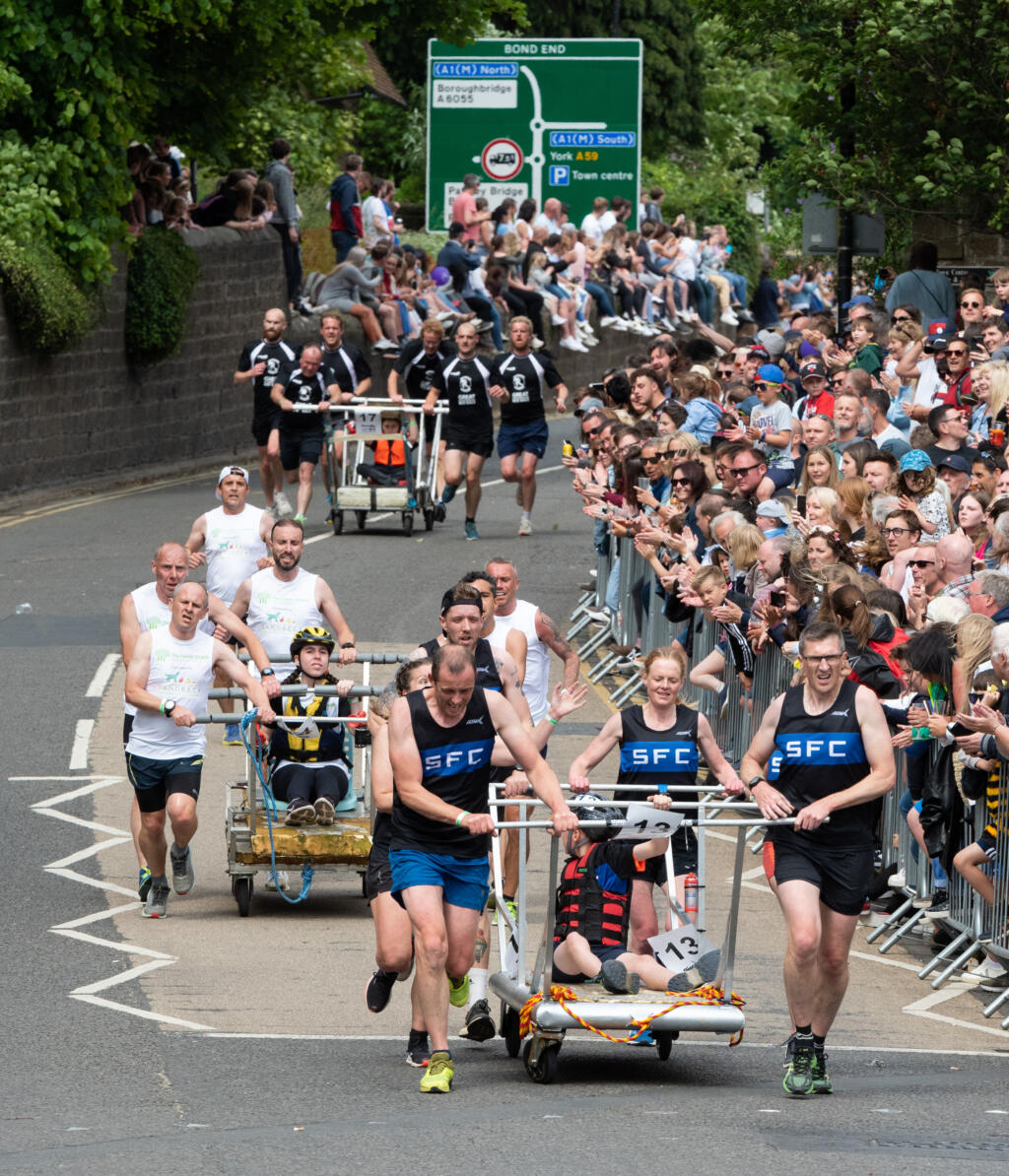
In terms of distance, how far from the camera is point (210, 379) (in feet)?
104

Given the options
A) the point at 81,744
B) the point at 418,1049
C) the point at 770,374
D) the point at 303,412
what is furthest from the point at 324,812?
the point at 303,412

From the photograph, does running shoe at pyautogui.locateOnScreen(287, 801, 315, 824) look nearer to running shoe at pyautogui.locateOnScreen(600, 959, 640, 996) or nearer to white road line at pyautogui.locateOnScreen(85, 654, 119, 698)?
running shoe at pyautogui.locateOnScreen(600, 959, 640, 996)

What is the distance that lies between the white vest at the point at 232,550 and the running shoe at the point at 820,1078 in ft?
26.5

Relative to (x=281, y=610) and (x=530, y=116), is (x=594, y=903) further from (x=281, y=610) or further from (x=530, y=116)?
(x=530, y=116)

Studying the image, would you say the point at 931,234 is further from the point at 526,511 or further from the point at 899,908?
the point at 899,908

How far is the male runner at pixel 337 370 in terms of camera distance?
2394 centimetres

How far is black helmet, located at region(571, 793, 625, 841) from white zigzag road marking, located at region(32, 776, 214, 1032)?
6.62 feet

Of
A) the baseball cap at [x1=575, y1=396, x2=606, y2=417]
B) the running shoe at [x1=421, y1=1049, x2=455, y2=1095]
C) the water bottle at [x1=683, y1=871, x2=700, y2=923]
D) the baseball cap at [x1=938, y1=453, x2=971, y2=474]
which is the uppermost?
the baseball cap at [x1=938, y1=453, x2=971, y2=474]

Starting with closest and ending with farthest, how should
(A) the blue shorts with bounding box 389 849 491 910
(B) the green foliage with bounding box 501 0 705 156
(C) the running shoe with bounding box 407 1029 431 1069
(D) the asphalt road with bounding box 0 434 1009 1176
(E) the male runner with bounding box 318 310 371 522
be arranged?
(D) the asphalt road with bounding box 0 434 1009 1176 < (A) the blue shorts with bounding box 389 849 491 910 < (C) the running shoe with bounding box 407 1029 431 1069 < (E) the male runner with bounding box 318 310 371 522 < (B) the green foliage with bounding box 501 0 705 156

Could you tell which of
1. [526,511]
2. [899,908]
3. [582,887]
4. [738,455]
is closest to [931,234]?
[526,511]

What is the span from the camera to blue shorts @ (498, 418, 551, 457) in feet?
78.0

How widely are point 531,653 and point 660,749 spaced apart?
2.38 meters

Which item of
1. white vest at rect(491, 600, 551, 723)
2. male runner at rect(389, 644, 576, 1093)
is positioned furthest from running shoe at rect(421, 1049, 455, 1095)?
white vest at rect(491, 600, 551, 723)

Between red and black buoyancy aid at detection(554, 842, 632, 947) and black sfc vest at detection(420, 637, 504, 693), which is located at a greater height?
black sfc vest at detection(420, 637, 504, 693)
